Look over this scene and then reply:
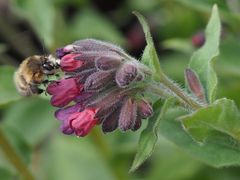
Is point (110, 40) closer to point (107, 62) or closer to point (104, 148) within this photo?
point (104, 148)

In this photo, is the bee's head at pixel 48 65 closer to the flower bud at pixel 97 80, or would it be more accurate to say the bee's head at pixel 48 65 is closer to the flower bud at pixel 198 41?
the flower bud at pixel 97 80

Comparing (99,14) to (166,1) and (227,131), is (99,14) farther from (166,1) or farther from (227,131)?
(227,131)

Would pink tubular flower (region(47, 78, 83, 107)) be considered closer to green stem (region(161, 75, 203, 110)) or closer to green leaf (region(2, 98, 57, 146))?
green stem (region(161, 75, 203, 110))

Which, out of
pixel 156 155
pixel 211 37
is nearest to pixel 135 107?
pixel 211 37

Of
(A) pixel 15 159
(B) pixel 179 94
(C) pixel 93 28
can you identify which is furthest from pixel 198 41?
(C) pixel 93 28

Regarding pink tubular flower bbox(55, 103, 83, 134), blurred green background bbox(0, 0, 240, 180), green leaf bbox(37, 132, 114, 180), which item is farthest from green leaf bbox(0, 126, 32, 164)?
pink tubular flower bbox(55, 103, 83, 134)

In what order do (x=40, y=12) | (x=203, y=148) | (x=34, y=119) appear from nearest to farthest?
1. (x=203, y=148)
2. (x=40, y=12)
3. (x=34, y=119)
